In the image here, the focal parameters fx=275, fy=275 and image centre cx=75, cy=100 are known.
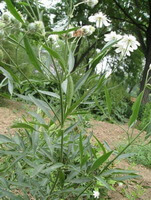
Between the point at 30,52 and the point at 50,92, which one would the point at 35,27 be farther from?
the point at 50,92

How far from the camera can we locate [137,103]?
942 mm

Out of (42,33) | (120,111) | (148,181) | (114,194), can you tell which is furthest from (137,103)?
(120,111)

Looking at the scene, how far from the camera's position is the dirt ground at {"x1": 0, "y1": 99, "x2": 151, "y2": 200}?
2.35 metres

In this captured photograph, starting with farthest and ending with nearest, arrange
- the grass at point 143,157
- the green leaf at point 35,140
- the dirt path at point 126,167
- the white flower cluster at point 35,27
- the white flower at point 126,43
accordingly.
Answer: the grass at point 143,157 < the dirt path at point 126,167 < the white flower at point 126,43 < the green leaf at point 35,140 < the white flower cluster at point 35,27

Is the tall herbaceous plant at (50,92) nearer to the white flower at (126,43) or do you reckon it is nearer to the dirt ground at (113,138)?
the white flower at (126,43)

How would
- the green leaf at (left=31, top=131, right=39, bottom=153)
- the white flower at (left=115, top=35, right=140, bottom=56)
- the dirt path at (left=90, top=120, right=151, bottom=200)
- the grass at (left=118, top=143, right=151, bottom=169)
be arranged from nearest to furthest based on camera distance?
the green leaf at (left=31, top=131, right=39, bottom=153)
the white flower at (left=115, top=35, right=140, bottom=56)
the dirt path at (left=90, top=120, right=151, bottom=200)
the grass at (left=118, top=143, right=151, bottom=169)

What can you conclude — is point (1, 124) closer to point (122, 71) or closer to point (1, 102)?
point (1, 102)

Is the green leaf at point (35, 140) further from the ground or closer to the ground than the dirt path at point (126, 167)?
further from the ground

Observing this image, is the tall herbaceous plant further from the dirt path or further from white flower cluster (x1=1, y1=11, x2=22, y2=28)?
the dirt path

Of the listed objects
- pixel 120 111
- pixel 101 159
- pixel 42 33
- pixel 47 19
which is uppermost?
pixel 47 19

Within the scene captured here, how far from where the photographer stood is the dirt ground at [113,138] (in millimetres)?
2347

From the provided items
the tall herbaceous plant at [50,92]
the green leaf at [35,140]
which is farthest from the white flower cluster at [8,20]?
the green leaf at [35,140]

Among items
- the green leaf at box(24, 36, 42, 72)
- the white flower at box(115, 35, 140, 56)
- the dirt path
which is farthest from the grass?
the green leaf at box(24, 36, 42, 72)

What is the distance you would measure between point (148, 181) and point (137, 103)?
210 cm
